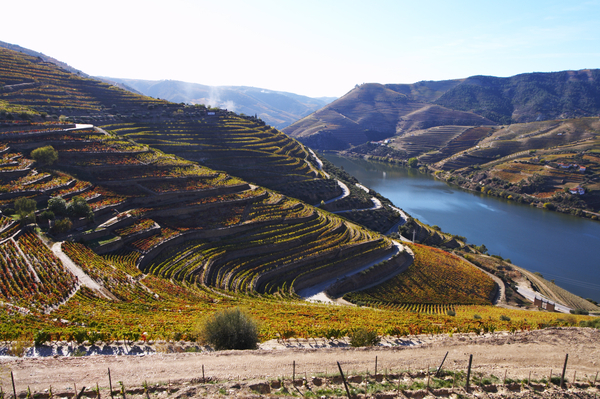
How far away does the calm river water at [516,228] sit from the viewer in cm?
5672

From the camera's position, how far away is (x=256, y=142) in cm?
8006

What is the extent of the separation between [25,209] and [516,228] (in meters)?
89.5

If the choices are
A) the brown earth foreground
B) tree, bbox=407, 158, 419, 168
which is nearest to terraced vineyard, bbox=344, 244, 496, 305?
the brown earth foreground

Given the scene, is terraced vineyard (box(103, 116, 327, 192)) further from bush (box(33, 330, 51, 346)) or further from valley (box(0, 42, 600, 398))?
bush (box(33, 330, 51, 346))

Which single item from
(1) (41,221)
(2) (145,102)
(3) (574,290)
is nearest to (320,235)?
(1) (41,221)

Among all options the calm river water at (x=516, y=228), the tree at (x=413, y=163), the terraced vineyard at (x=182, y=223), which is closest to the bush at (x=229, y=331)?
the terraced vineyard at (x=182, y=223)

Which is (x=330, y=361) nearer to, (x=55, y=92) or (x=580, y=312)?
(x=580, y=312)

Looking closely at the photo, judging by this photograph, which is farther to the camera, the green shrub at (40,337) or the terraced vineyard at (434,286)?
the terraced vineyard at (434,286)

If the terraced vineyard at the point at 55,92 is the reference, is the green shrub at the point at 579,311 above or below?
below

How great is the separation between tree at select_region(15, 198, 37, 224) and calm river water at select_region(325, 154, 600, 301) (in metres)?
69.6

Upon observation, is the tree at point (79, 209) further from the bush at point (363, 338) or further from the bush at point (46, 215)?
the bush at point (363, 338)

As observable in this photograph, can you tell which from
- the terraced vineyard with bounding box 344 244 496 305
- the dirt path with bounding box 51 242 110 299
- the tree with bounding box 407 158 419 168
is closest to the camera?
the dirt path with bounding box 51 242 110 299

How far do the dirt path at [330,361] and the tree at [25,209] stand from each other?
19.6 meters

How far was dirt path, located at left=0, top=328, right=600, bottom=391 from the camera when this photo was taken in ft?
42.7
